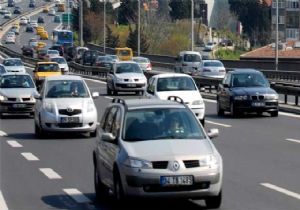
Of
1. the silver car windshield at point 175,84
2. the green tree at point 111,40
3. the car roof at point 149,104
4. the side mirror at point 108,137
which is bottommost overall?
the green tree at point 111,40

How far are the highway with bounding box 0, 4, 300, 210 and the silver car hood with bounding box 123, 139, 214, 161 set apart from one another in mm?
651

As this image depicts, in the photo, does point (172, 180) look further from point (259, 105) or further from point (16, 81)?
point (16, 81)

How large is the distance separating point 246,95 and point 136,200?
20.7 metres

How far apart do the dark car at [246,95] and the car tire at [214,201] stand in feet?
65.4

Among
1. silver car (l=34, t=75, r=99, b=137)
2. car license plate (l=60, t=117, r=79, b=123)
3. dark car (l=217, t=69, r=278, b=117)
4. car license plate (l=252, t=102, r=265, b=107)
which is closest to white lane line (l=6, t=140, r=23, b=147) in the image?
silver car (l=34, t=75, r=99, b=137)

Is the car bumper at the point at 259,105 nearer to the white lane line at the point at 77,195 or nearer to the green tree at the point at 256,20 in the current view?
the white lane line at the point at 77,195

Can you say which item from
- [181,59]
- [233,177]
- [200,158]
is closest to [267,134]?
[233,177]

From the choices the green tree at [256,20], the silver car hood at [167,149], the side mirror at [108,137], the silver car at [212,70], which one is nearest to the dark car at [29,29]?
the green tree at [256,20]

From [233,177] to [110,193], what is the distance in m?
3.13

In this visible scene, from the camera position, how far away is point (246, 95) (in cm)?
3359

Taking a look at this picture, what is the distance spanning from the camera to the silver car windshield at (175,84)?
31691 millimetres

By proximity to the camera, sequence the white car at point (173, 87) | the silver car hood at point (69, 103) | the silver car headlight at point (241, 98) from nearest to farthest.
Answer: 1. the silver car hood at point (69, 103)
2. the white car at point (173, 87)
3. the silver car headlight at point (241, 98)

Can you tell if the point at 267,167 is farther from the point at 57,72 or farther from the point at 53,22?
the point at 53,22

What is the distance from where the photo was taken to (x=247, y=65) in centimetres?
8181
